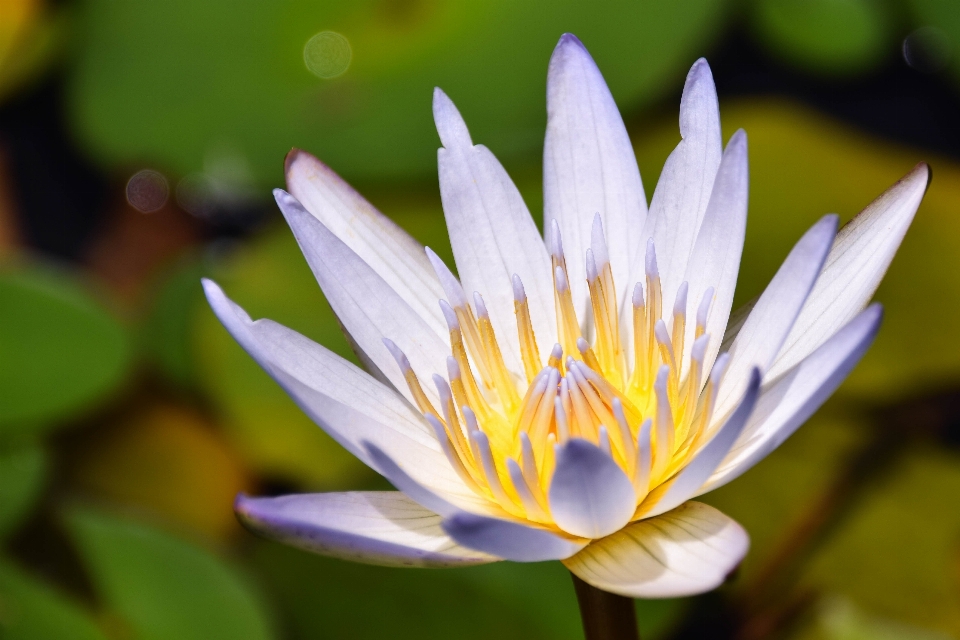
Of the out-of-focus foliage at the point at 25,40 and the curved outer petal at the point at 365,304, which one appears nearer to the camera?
the curved outer petal at the point at 365,304

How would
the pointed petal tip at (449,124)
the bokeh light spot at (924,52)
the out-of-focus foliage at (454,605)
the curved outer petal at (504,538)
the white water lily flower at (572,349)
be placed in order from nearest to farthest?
the curved outer petal at (504,538) → the white water lily flower at (572,349) → the pointed petal tip at (449,124) → the out-of-focus foliage at (454,605) → the bokeh light spot at (924,52)

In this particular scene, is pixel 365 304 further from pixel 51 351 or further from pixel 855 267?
pixel 51 351

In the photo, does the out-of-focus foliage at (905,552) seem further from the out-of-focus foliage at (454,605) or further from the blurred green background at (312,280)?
the out-of-focus foliage at (454,605)

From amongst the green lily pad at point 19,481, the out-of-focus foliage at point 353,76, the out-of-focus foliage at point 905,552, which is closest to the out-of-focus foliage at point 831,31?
the out-of-focus foliage at point 353,76

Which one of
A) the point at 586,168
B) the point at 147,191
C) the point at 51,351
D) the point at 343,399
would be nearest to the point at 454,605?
the point at 343,399

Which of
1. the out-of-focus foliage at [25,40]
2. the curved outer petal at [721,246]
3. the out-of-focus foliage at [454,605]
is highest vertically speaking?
the out-of-focus foliage at [25,40]

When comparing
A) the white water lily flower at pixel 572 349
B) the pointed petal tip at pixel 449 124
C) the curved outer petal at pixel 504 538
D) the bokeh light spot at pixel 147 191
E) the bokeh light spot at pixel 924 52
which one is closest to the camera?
the curved outer petal at pixel 504 538
